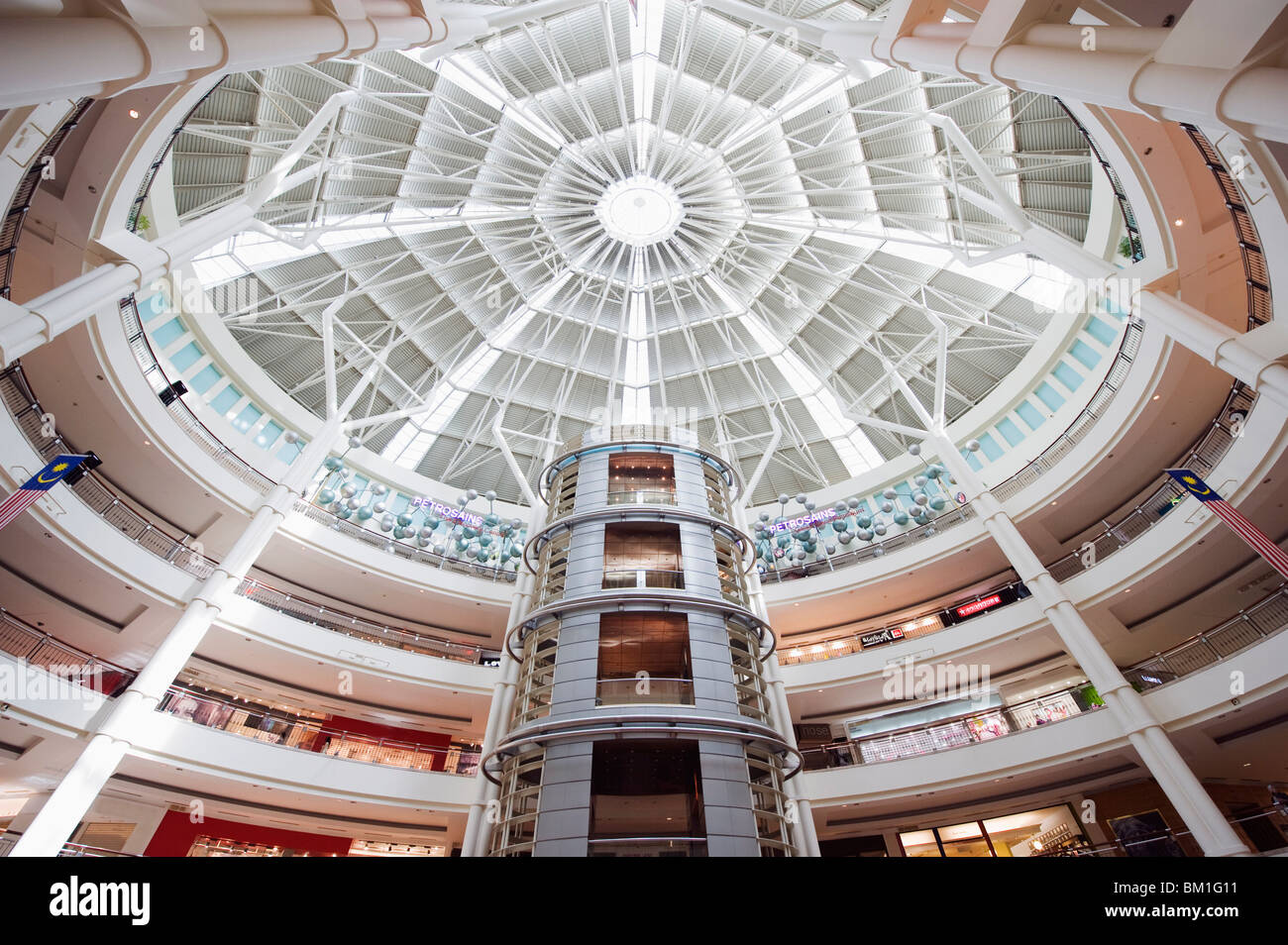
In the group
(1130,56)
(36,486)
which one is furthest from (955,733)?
(36,486)

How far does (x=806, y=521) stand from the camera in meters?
35.5

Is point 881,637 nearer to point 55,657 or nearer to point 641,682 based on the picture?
point 641,682

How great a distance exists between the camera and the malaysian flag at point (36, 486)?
15336mm

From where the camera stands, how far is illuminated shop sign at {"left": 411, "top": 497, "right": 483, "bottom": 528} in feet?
114

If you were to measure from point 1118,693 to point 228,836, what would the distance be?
32.8 metres

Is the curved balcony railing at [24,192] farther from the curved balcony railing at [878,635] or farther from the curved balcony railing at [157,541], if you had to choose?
the curved balcony railing at [878,635]

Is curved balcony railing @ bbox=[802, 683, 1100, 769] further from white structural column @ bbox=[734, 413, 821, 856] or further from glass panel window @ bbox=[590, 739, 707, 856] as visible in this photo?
glass panel window @ bbox=[590, 739, 707, 856]

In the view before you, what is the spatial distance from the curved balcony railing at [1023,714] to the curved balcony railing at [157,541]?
17.2 m

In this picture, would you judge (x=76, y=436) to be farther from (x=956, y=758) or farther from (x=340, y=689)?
(x=956, y=758)

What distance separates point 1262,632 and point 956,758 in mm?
9981

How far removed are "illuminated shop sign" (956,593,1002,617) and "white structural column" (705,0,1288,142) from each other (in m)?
24.4

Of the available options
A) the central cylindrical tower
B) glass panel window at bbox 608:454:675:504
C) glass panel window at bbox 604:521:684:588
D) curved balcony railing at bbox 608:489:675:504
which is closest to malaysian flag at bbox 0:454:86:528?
the central cylindrical tower
